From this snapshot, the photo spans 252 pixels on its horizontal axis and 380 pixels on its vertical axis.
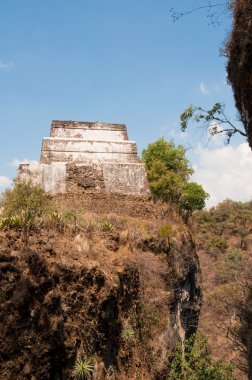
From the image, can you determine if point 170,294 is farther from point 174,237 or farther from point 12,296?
point 12,296

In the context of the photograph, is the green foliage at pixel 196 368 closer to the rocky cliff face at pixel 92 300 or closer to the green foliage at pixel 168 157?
the rocky cliff face at pixel 92 300

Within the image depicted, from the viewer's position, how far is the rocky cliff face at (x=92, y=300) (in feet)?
21.7

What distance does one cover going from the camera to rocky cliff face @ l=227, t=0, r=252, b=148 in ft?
18.0

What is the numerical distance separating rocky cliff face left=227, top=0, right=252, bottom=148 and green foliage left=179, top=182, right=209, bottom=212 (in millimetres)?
13923

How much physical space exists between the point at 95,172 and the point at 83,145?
102 inches

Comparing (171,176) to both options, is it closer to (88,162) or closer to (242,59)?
(88,162)

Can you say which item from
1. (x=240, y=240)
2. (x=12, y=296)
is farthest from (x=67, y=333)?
(x=240, y=240)

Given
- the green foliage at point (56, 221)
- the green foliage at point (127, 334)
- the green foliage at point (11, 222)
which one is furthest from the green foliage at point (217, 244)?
the green foliage at point (11, 222)

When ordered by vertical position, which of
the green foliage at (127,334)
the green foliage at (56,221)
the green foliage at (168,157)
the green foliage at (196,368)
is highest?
the green foliage at (168,157)

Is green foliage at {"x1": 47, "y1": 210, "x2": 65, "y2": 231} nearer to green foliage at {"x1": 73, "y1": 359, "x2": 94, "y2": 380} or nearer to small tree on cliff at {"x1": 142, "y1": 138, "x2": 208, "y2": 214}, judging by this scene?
green foliage at {"x1": 73, "y1": 359, "x2": 94, "y2": 380}

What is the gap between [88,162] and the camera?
1633 cm

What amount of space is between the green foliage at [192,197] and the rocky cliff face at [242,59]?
1392 cm

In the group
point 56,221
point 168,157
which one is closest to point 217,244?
point 168,157

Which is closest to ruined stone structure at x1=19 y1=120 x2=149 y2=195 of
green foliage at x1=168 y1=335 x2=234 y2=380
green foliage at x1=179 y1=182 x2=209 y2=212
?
green foliage at x1=179 y1=182 x2=209 y2=212
